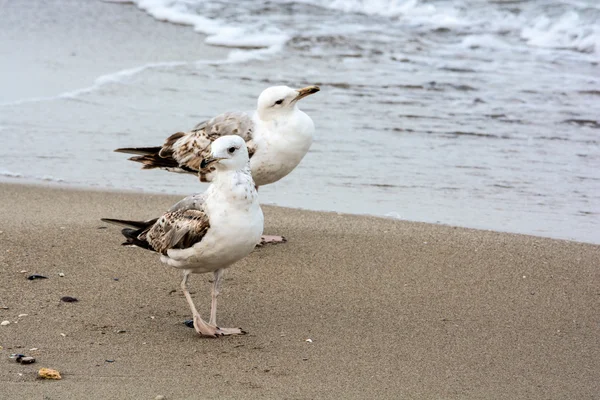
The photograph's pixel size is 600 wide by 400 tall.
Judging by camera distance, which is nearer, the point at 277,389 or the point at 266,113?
the point at 277,389

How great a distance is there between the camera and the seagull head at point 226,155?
16.6 feet

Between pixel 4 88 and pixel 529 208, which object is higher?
pixel 4 88

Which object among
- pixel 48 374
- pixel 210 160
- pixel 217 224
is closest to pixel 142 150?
pixel 210 160

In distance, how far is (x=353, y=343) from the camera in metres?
5.11

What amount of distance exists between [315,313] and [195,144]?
2289 mm

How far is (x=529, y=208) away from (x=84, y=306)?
13.1 ft

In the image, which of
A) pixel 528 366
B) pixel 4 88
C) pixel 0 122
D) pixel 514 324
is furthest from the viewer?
pixel 4 88

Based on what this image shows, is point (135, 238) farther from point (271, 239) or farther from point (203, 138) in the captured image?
point (203, 138)

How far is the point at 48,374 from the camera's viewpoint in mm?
4438

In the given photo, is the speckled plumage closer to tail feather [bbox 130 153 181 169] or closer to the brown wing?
the brown wing

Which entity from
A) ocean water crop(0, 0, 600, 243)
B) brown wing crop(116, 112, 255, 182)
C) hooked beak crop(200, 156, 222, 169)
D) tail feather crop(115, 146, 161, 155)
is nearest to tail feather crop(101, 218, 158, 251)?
hooked beak crop(200, 156, 222, 169)

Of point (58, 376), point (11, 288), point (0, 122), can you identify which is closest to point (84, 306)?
point (11, 288)

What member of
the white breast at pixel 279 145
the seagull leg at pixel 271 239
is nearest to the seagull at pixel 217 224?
the seagull leg at pixel 271 239

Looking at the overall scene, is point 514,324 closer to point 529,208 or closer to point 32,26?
point 529,208
